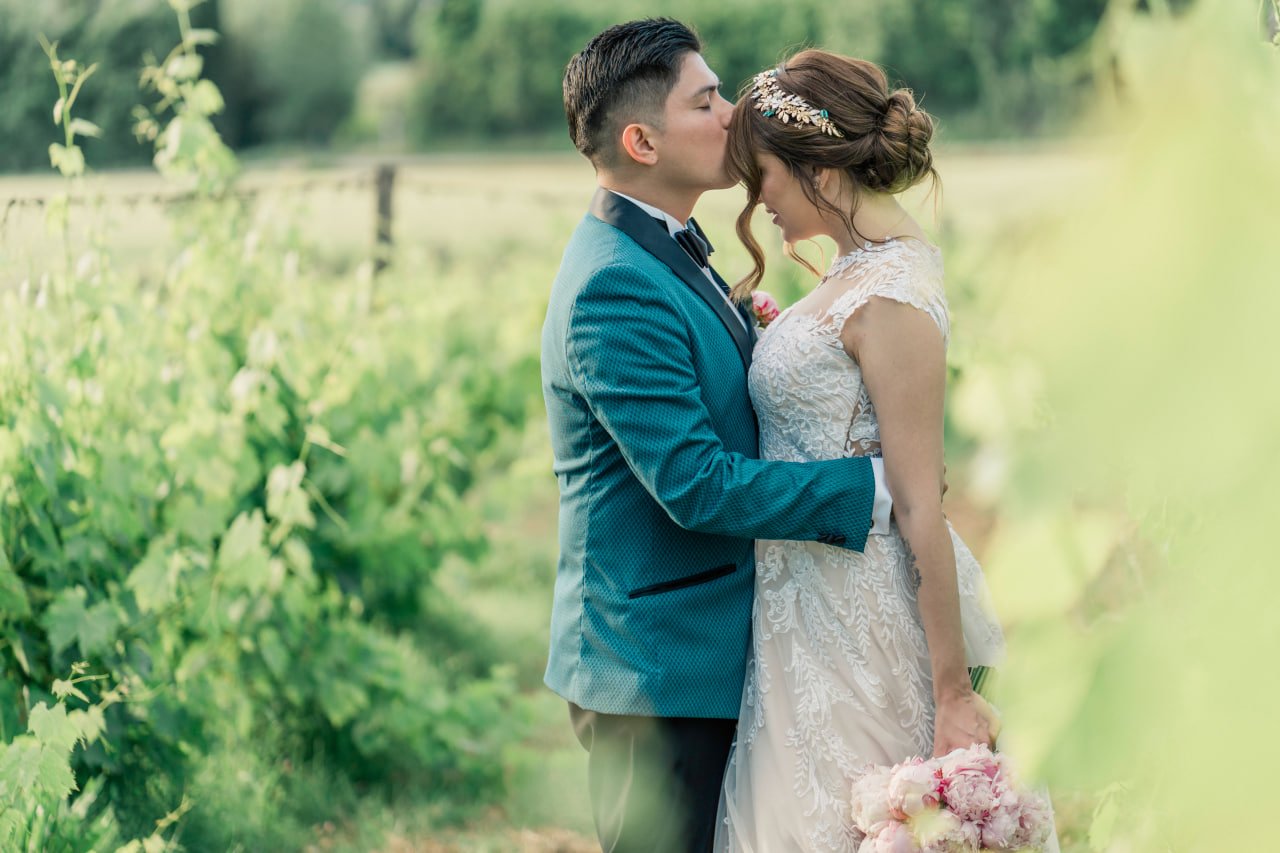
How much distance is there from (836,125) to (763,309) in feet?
2.15

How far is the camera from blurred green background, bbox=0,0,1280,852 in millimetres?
549

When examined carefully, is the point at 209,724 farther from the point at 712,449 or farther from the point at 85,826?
the point at 712,449

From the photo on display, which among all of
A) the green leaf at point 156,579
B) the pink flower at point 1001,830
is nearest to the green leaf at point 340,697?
the green leaf at point 156,579

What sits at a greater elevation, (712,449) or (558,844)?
(712,449)

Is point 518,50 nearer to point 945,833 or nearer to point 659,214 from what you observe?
point 659,214

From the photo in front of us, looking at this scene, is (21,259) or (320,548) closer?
(21,259)

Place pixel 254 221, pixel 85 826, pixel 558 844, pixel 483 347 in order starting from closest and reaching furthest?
pixel 85 826, pixel 558 844, pixel 254 221, pixel 483 347

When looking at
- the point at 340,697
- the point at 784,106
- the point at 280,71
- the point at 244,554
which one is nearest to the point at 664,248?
the point at 784,106

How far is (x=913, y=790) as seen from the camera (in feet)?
6.68

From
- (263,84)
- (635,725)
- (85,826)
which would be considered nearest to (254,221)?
(85,826)

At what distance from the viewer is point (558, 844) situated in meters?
4.02

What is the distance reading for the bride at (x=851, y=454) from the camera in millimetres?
2229

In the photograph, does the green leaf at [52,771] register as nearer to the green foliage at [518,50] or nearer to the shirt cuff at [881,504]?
the shirt cuff at [881,504]

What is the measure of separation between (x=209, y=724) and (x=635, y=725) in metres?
2.05
